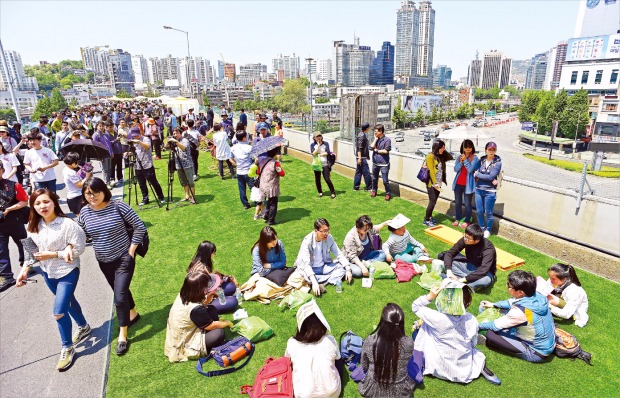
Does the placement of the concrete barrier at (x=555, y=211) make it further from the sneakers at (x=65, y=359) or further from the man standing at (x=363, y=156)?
the sneakers at (x=65, y=359)

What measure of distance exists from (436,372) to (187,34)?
1270 inches

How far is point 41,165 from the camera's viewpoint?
7465 millimetres

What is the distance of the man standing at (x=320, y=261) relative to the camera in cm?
530

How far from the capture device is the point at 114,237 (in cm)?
403

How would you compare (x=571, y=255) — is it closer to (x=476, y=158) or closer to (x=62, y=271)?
(x=476, y=158)

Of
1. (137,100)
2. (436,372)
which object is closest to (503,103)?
(137,100)

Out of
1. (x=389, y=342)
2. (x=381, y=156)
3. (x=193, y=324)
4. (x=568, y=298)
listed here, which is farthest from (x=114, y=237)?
(x=381, y=156)

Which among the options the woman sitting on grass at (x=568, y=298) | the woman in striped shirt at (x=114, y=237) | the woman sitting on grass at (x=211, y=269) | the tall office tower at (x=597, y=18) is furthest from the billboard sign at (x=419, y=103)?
the woman in striped shirt at (x=114, y=237)

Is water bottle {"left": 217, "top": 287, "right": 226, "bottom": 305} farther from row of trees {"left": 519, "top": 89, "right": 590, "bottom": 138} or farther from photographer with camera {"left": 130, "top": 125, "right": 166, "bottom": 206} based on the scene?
row of trees {"left": 519, "top": 89, "right": 590, "bottom": 138}

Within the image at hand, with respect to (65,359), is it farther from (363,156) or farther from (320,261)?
(363,156)

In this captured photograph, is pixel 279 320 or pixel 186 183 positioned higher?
pixel 186 183

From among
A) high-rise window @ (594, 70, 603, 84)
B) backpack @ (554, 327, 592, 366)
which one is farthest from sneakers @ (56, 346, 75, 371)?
high-rise window @ (594, 70, 603, 84)

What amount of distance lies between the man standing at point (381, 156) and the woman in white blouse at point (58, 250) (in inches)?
275

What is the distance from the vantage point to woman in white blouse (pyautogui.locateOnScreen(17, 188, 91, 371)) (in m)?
3.73
